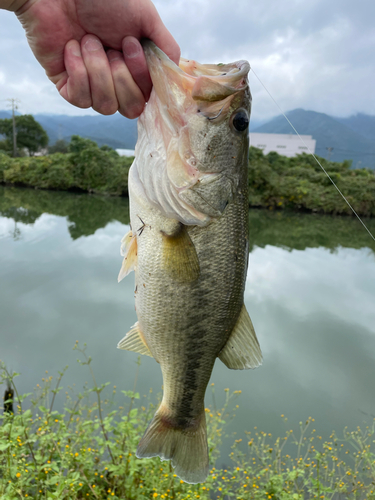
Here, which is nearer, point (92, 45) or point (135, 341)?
point (92, 45)

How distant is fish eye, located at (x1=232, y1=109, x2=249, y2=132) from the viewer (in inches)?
52.4

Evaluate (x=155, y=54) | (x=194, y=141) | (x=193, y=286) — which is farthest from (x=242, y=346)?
(x=155, y=54)

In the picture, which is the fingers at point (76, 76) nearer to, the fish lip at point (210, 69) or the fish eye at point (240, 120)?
the fish lip at point (210, 69)

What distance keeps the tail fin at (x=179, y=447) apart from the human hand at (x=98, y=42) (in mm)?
1383

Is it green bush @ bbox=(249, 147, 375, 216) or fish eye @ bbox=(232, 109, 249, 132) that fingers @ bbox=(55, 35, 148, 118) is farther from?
green bush @ bbox=(249, 147, 375, 216)

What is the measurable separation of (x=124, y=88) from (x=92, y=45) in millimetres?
192

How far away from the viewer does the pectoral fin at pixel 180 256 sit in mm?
1327

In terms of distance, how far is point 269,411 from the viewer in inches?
191

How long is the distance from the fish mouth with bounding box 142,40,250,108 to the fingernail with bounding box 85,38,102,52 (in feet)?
0.57

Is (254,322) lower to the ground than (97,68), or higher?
lower

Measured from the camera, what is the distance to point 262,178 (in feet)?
86.2

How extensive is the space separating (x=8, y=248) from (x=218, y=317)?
11.7 m

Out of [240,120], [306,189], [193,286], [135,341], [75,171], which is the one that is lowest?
[135,341]

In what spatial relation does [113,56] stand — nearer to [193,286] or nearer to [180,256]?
[180,256]
